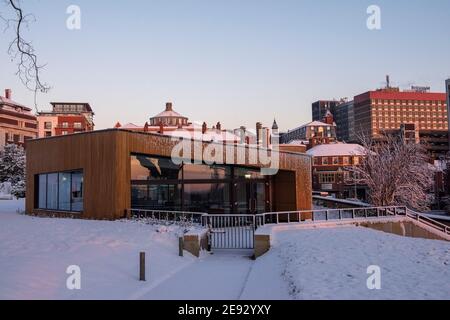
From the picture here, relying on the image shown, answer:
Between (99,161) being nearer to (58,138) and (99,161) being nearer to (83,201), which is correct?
(83,201)

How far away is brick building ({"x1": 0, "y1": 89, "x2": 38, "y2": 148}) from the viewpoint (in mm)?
91188

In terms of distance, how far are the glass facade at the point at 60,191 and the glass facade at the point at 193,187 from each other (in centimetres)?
324

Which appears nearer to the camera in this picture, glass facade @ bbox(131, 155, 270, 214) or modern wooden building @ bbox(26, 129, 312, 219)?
modern wooden building @ bbox(26, 129, 312, 219)

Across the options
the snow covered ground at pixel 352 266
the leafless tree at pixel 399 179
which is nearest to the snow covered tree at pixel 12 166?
the leafless tree at pixel 399 179

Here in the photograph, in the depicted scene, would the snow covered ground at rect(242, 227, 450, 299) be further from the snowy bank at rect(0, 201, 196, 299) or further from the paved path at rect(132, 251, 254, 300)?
the snowy bank at rect(0, 201, 196, 299)

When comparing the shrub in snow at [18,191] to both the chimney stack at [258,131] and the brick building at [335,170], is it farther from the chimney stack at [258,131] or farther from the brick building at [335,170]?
the brick building at [335,170]

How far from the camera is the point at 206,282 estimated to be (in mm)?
12141

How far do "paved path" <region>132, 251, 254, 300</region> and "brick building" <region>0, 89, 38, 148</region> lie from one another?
8613 cm

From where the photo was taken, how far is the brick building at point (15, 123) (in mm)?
91188

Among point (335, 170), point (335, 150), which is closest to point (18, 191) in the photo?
point (335, 170)

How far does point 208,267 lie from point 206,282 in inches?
99.4

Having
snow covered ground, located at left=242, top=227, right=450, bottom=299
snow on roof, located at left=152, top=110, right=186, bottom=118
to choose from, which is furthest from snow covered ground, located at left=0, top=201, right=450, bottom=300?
snow on roof, located at left=152, top=110, right=186, bottom=118

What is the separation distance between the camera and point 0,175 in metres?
60.8

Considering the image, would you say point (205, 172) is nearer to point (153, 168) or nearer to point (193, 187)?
point (193, 187)
